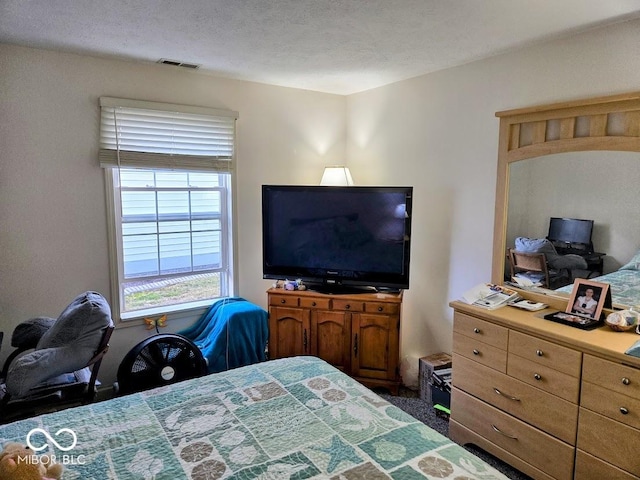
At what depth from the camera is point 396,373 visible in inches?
126

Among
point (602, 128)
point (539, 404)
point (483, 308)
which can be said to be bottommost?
point (539, 404)

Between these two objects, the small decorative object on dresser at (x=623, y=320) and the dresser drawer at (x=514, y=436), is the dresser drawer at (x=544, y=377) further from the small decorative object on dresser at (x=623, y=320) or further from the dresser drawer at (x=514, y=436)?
the small decorative object on dresser at (x=623, y=320)

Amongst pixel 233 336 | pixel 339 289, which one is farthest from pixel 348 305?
pixel 233 336

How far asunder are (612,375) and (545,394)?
0.35 meters

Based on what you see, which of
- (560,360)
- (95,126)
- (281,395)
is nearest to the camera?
(281,395)

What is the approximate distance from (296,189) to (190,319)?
1403mm

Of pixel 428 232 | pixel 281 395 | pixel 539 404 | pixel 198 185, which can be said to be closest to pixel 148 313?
pixel 198 185

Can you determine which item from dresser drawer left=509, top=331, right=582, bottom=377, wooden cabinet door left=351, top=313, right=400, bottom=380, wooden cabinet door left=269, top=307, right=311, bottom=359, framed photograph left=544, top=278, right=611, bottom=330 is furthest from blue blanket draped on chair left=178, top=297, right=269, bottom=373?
framed photograph left=544, top=278, right=611, bottom=330

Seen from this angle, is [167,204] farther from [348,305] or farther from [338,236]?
[348,305]

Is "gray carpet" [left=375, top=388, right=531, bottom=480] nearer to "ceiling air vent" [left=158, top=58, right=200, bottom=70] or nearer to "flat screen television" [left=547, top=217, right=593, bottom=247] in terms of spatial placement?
A: "flat screen television" [left=547, top=217, right=593, bottom=247]

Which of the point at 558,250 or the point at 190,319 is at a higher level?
the point at 558,250

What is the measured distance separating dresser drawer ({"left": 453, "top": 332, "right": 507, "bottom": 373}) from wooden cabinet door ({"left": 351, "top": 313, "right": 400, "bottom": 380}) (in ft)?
2.25

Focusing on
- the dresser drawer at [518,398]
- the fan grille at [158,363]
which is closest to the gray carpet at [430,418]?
the dresser drawer at [518,398]

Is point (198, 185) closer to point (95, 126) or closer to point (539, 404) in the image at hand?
point (95, 126)
